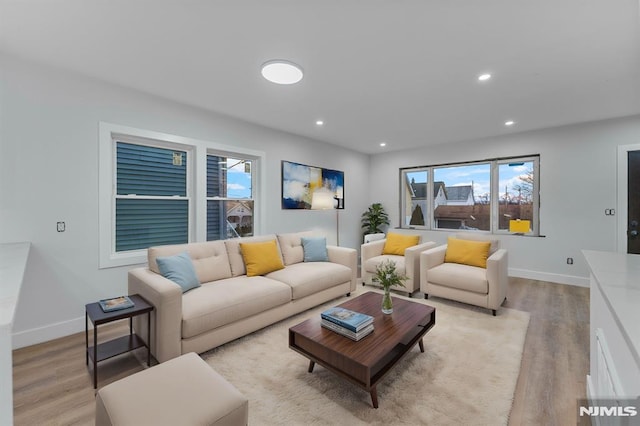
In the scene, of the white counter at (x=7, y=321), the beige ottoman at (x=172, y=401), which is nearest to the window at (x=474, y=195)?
the beige ottoman at (x=172, y=401)

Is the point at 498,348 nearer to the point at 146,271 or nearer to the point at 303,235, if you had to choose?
the point at 303,235

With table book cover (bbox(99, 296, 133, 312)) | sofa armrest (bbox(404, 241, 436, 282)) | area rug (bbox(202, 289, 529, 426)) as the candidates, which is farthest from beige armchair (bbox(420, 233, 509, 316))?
table book cover (bbox(99, 296, 133, 312))

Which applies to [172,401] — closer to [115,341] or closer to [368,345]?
[368,345]

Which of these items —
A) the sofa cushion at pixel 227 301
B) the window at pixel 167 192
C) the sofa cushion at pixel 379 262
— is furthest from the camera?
the sofa cushion at pixel 379 262

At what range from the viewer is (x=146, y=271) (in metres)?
2.52

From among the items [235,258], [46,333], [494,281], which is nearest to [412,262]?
[494,281]

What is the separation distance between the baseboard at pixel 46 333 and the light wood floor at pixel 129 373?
0.07 meters

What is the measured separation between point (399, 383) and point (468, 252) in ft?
7.59

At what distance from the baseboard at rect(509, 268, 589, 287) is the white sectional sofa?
10.2 feet

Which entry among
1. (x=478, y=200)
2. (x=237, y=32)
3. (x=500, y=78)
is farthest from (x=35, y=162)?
(x=478, y=200)

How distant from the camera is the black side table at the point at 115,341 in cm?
189

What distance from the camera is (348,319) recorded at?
2.05 m

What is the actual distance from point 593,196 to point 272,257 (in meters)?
4.83

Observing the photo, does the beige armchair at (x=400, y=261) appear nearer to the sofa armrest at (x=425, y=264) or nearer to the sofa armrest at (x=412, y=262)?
the sofa armrest at (x=412, y=262)
